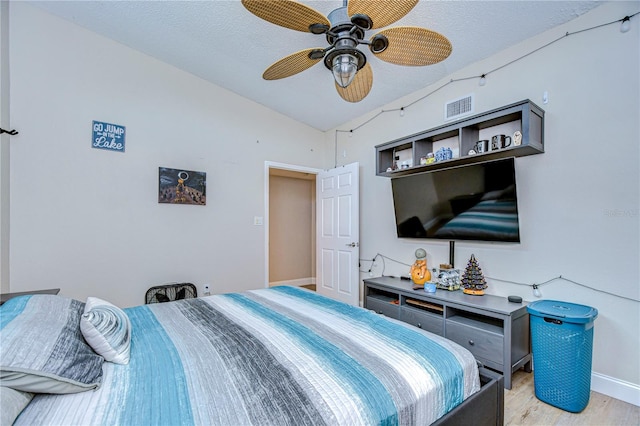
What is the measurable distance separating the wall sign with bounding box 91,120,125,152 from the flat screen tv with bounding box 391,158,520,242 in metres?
2.99

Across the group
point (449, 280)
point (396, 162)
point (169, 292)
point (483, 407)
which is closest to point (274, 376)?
point (483, 407)

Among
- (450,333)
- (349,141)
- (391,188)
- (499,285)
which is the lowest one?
(450,333)

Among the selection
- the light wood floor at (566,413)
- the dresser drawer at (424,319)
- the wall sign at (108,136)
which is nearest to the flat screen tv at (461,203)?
Result: the dresser drawer at (424,319)

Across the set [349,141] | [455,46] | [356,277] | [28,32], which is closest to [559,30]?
[455,46]

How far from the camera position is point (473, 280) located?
2.66m

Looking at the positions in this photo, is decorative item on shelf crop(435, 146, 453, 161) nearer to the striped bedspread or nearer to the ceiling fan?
the ceiling fan

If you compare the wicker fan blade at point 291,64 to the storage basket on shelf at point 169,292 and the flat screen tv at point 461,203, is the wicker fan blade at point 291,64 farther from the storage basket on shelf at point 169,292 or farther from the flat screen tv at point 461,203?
the storage basket on shelf at point 169,292

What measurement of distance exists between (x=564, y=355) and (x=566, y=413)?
1.20 ft

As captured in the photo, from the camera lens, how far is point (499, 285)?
2.68 meters

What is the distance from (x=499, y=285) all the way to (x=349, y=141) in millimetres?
2685

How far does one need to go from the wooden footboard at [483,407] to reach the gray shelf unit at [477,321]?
935mm

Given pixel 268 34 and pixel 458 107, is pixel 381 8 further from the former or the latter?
pixel 458 107

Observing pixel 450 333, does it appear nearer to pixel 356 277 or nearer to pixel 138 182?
pixel 356 277

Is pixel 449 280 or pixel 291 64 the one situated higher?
pixel 291 64
